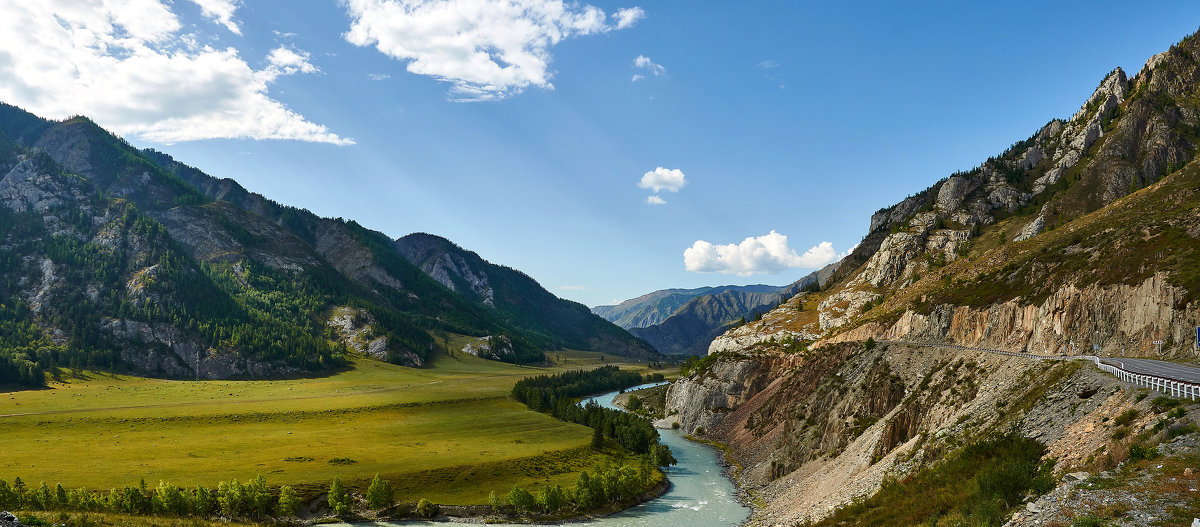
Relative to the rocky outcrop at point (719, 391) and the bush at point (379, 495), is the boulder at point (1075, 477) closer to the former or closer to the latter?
the bush at point (379, 495)

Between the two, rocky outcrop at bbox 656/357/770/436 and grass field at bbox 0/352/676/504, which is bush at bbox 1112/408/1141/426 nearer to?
grass field at bbox 0/352/676/504

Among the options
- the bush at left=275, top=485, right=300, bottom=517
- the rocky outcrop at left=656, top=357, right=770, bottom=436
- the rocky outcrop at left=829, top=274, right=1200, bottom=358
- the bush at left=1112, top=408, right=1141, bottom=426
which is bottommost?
the bush at left=275, top=485, right=300, bottom=517

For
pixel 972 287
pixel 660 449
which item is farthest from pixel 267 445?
pixel 972 287

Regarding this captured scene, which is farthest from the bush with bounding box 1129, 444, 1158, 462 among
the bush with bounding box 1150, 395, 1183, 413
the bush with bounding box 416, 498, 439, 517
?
the bush with bounding box 416, 498, 439, 517

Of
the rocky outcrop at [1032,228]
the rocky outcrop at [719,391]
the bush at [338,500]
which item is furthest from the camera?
the rocky outcrop at [1032,228]

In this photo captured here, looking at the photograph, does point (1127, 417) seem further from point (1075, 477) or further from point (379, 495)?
point (379, 495)

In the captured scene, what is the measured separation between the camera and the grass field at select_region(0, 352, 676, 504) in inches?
3639

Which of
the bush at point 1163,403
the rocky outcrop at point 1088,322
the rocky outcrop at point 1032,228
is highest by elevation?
the rocky outcrop at point 1032,228

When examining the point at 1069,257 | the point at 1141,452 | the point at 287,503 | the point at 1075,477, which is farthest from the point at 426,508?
the point at 1069,257

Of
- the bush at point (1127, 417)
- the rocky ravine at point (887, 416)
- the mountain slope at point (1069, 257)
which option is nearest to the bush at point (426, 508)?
the rocky ravine at point (887, 416)

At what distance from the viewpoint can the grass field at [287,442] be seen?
3639 inches

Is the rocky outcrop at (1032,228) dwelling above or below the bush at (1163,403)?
above

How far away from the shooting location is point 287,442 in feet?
386

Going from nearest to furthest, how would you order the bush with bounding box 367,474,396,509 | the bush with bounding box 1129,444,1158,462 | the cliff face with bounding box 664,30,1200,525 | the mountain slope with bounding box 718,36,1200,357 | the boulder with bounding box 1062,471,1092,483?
the bush with bounding box 1129,444,1158,462
the boulder with bounding box 1062,471,1092,483
the cliff face with bounding box 664,30,1200,525
the mountain slope with bounding box 718,36,1200,357
the bush with bounding box 367,474,396,509
